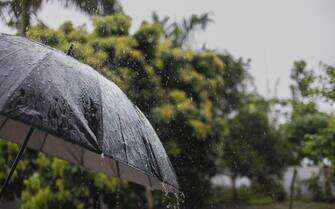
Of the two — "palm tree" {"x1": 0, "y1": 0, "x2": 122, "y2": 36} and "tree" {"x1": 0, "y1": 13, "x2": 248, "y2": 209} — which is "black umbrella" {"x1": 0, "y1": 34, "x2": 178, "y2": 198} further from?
"palm tree" {"x1": 0, "y1": 0, "x2": 122, "y2": 36}

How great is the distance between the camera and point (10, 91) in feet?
4.60

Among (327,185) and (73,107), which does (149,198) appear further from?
(327,185)

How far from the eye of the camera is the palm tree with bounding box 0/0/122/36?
29.8ft

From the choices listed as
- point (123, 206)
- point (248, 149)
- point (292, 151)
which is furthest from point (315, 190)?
point (123, 206)

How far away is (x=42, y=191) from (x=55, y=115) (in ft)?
16.1

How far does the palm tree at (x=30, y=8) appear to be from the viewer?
9.08m

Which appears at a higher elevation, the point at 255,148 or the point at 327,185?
the point at 255,148

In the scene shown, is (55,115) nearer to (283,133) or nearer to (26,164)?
(26,164)

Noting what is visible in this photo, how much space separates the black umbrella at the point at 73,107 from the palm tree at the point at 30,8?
24.9ft

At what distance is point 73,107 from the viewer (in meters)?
1.50

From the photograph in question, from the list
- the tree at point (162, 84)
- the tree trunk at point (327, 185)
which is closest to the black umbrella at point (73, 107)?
the tree at point (162, 84)

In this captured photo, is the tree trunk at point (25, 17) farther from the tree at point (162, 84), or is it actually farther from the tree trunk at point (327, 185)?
the tree trunk at point (327, 185)

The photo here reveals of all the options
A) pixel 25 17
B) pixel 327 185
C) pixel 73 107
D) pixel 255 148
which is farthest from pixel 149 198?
pixel 327 185

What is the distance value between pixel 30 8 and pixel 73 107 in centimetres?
875
